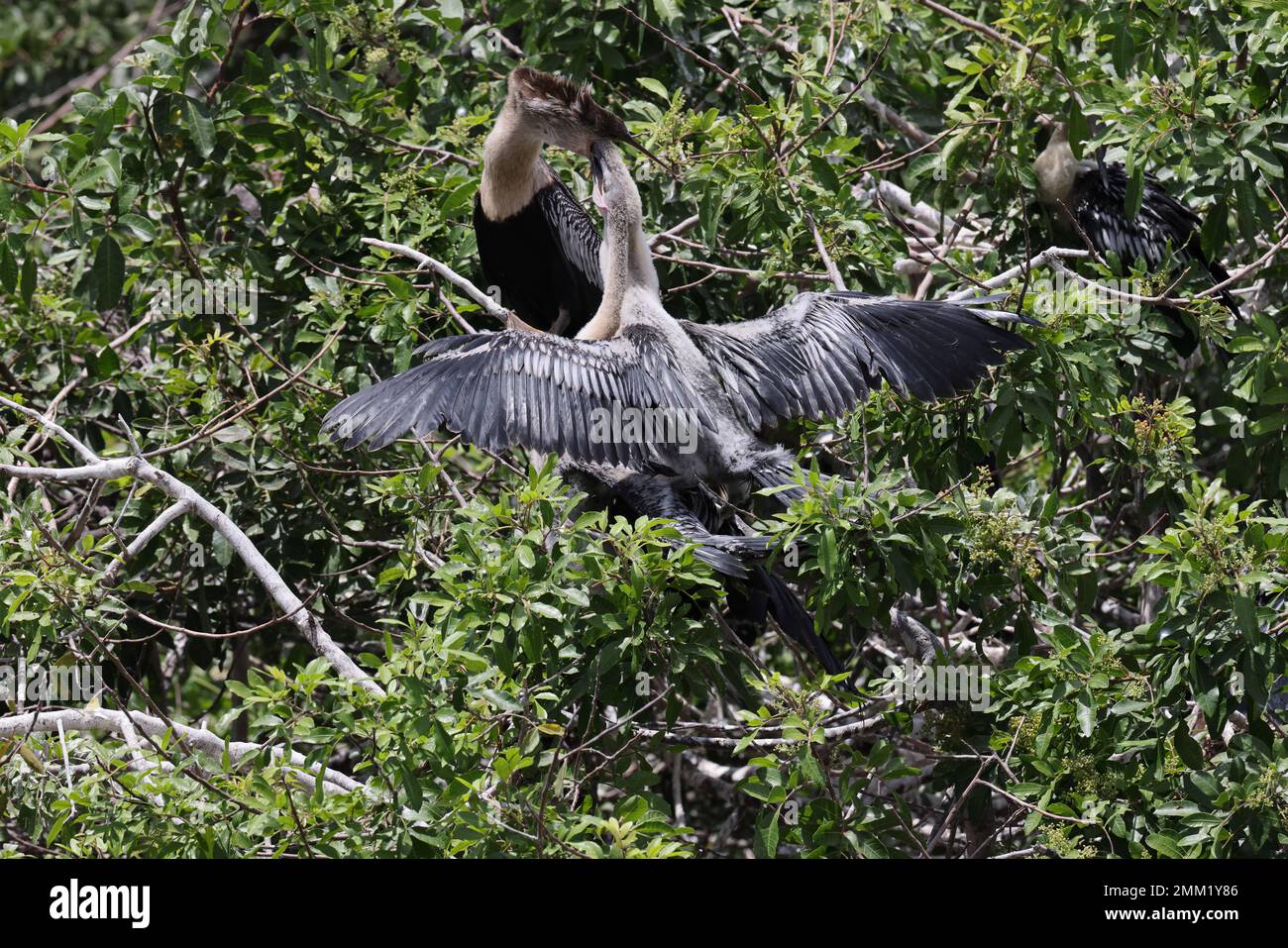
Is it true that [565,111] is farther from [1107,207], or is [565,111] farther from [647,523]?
[1107,207]

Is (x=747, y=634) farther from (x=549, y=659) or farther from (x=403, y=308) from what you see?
(x=403, y=308)

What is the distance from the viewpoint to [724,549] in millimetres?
3797

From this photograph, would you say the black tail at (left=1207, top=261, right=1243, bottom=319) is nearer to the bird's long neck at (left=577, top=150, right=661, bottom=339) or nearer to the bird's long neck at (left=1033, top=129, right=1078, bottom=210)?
the bird's long neck at (left=1033, top=129, right=1078, bottom=210)

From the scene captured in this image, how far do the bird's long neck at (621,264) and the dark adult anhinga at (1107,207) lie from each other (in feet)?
5.33

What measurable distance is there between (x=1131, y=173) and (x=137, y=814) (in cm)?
314

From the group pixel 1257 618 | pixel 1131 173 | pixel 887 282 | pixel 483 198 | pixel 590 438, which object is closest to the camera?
pixel 1257 618

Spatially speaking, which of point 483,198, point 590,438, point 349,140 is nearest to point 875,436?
point 590,438

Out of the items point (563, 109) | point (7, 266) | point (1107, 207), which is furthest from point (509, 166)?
point (1107, 207)

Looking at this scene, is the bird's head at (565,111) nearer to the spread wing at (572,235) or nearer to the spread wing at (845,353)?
the spread wing at (572,235)

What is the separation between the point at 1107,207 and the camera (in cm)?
557

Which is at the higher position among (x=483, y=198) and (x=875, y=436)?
(x=483, y=198)

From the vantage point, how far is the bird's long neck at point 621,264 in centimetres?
450

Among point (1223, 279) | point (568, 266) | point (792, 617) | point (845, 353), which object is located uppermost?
point (568, 266)

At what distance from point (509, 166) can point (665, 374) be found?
1378mm
